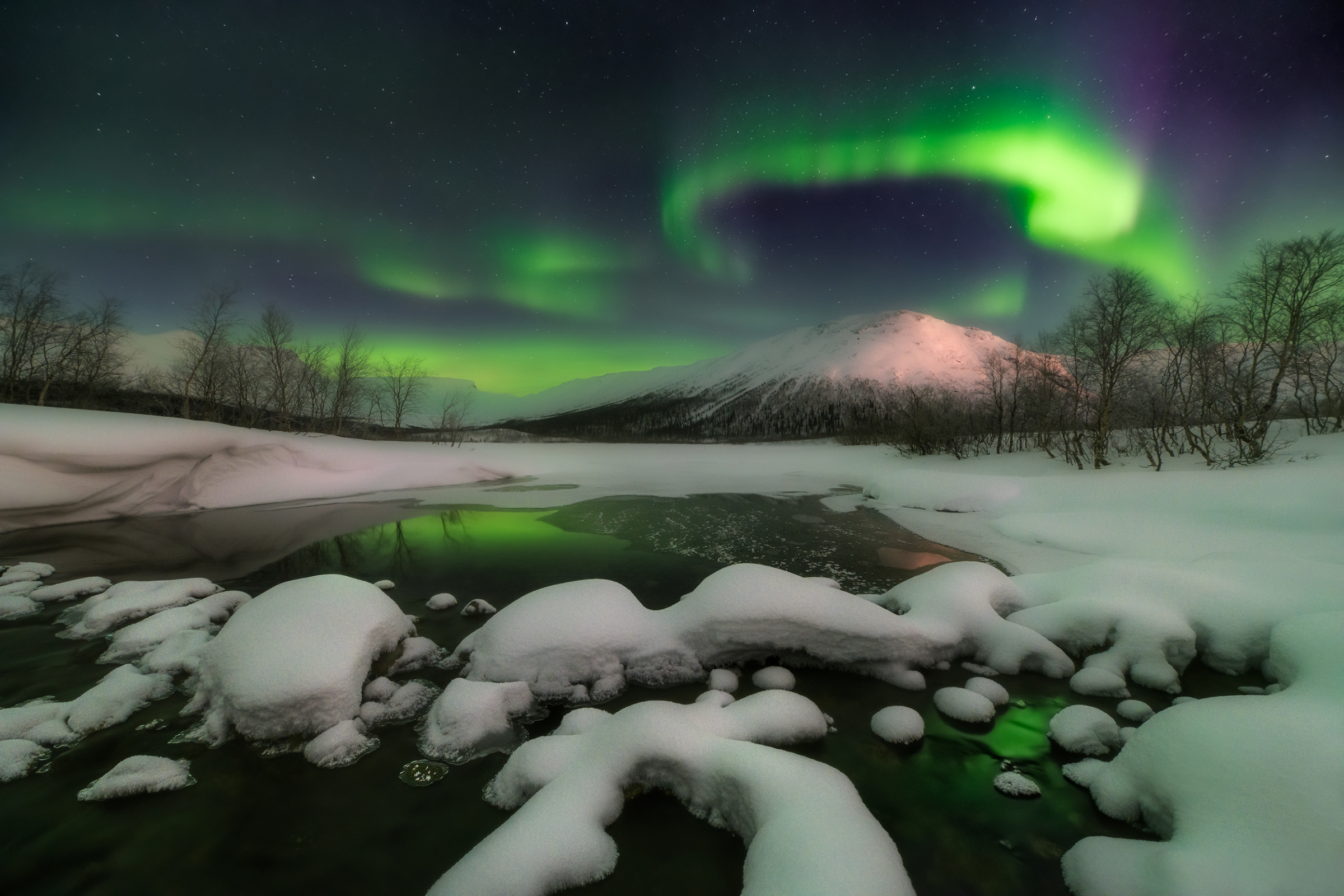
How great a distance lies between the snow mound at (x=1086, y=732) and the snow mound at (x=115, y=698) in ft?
27.4

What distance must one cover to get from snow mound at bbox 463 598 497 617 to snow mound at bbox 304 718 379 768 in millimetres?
2512

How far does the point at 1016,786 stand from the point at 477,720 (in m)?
4.41

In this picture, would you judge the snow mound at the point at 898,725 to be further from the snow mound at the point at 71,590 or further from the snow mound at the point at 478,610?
the snow mound at the point at 71,590

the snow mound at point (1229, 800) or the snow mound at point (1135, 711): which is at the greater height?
the snow mound at point (1229, 800)

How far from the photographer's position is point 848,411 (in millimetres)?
134250

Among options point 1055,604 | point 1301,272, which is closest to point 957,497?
point 1055,604

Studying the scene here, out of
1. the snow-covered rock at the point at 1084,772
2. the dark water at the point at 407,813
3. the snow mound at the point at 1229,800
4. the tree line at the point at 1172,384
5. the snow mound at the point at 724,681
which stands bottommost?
the dark water at the point at 407,813

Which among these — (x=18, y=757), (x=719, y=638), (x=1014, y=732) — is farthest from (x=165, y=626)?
(x=1014, y=732)

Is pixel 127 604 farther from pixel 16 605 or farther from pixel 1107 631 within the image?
pixel 1107 631

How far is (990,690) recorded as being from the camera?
4.54 metres

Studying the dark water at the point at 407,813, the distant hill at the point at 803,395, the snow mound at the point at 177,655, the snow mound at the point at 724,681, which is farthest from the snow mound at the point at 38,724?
the distant hill at the point at 803,395

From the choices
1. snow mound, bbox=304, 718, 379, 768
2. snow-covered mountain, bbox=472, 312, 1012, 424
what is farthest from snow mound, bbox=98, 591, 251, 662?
snow-covered mountain, bbox=472, 312, 1012, 424

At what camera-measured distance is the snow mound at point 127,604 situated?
5.80m

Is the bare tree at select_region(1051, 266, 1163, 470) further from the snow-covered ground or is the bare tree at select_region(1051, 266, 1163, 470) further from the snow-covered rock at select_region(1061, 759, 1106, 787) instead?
the snow-covered rock at select_region(1061, 759, 1106, 787)
